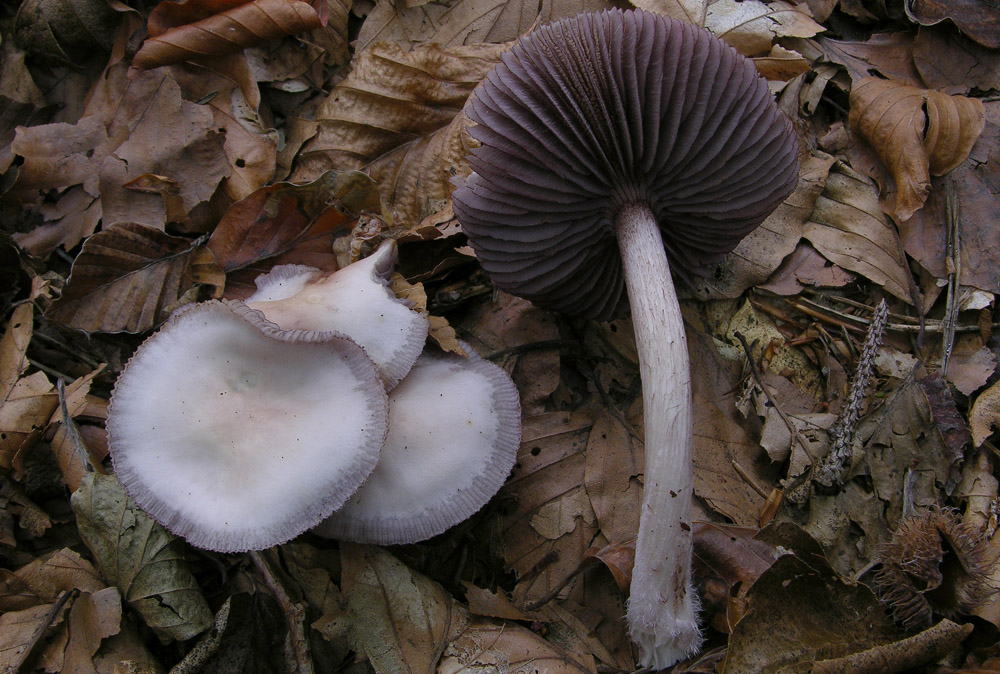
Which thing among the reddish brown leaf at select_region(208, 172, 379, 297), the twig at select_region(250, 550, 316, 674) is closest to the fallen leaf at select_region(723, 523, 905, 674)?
the twig at select_region(250, 550, 316, 674)

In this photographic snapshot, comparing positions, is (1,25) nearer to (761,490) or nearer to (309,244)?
(309,244)

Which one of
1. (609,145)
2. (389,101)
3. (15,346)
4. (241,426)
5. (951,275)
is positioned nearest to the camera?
(241,426)

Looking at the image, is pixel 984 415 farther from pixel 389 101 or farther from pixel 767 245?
pixel 389 101

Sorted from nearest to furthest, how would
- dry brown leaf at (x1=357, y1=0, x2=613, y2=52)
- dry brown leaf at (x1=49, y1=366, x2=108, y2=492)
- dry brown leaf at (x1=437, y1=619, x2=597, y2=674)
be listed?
dry brown leaf at (x1=437, y1=619, x2=597, y2=674), dry brown leaf at (x1=49, y1=366, x2=108, y2=492), dry brown leaf at (x1=357, y1=0, x2=613, y2=52)

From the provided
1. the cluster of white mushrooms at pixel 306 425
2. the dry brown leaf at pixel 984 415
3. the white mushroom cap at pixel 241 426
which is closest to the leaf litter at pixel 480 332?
the dry brown leaf at pixel 984 415

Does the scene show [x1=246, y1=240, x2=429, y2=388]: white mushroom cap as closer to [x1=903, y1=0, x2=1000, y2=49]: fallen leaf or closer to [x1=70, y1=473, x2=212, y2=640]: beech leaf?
[x1=70, y1=473, x2=212, y2=640]: beech leaf

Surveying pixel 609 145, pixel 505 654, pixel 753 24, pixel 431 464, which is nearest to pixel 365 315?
pixel 431 464
